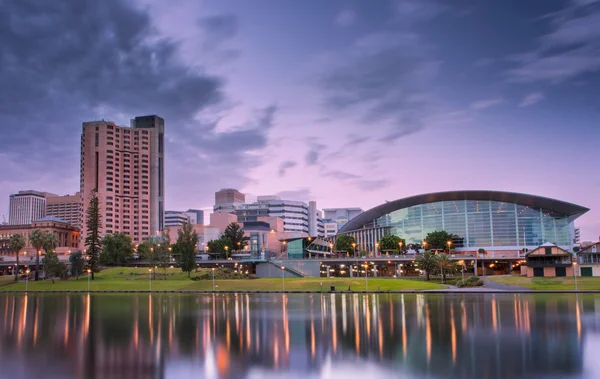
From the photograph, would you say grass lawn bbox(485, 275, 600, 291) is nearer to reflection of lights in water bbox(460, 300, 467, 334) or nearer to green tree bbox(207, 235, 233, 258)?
reflection of lights in water bbox(460, 300, 467, 334)

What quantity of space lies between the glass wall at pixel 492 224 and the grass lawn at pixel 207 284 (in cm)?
6814

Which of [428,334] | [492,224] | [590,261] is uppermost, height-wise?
[492,224]

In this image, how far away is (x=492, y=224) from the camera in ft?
540

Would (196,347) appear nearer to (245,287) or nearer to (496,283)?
(245,287)

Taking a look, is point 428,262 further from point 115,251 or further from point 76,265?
point 115,251

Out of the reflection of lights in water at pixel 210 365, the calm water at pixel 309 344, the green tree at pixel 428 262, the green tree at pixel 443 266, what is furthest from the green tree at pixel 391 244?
the reflection of lights in water at pixel 210 365

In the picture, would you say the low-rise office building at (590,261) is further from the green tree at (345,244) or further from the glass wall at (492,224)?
the green tree at (345,244)

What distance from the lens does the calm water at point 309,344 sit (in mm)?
23703

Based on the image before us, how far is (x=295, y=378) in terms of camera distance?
22250 millimetres

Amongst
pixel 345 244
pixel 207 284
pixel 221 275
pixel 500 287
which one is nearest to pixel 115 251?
pixel 221 275

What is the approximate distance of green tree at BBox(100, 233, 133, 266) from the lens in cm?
14150

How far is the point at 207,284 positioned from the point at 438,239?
84219mm

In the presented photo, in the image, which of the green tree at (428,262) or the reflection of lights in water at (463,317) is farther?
the green tree at (428,262)

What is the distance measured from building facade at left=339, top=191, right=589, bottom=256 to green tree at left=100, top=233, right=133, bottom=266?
8855 centimetres
